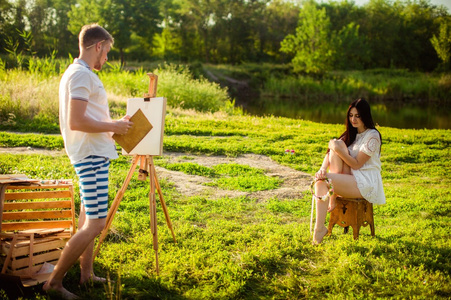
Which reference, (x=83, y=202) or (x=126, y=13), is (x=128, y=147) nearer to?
(x=83, y=202)

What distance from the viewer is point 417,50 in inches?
2019

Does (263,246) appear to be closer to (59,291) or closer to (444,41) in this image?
(59,291)

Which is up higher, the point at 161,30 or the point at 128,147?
the point at 161,30

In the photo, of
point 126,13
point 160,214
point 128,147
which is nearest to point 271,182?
point 160,214

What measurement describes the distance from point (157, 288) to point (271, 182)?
3.70 meters

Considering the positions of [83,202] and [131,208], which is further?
[131,208]

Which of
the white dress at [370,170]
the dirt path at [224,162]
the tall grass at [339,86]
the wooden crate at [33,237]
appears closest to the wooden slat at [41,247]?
the wooden crate at [33,237]

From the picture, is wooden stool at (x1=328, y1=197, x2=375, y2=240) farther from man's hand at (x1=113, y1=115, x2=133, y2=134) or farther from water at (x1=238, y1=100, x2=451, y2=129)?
water at (x1=238, y1=100, x2=451, y2=129)

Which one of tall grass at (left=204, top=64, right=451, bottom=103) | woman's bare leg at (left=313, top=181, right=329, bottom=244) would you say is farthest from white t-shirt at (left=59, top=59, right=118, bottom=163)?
tall grass at (left=204, top=64, right=451, bottom=103)

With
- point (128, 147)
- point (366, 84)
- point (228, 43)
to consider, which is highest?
point (228, 43)

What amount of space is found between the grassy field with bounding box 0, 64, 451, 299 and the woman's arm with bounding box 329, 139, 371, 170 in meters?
0.81

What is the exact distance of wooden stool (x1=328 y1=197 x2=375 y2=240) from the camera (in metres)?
4.54

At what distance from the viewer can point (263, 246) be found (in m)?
4.29

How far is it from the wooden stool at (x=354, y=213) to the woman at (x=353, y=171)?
0.07 m
